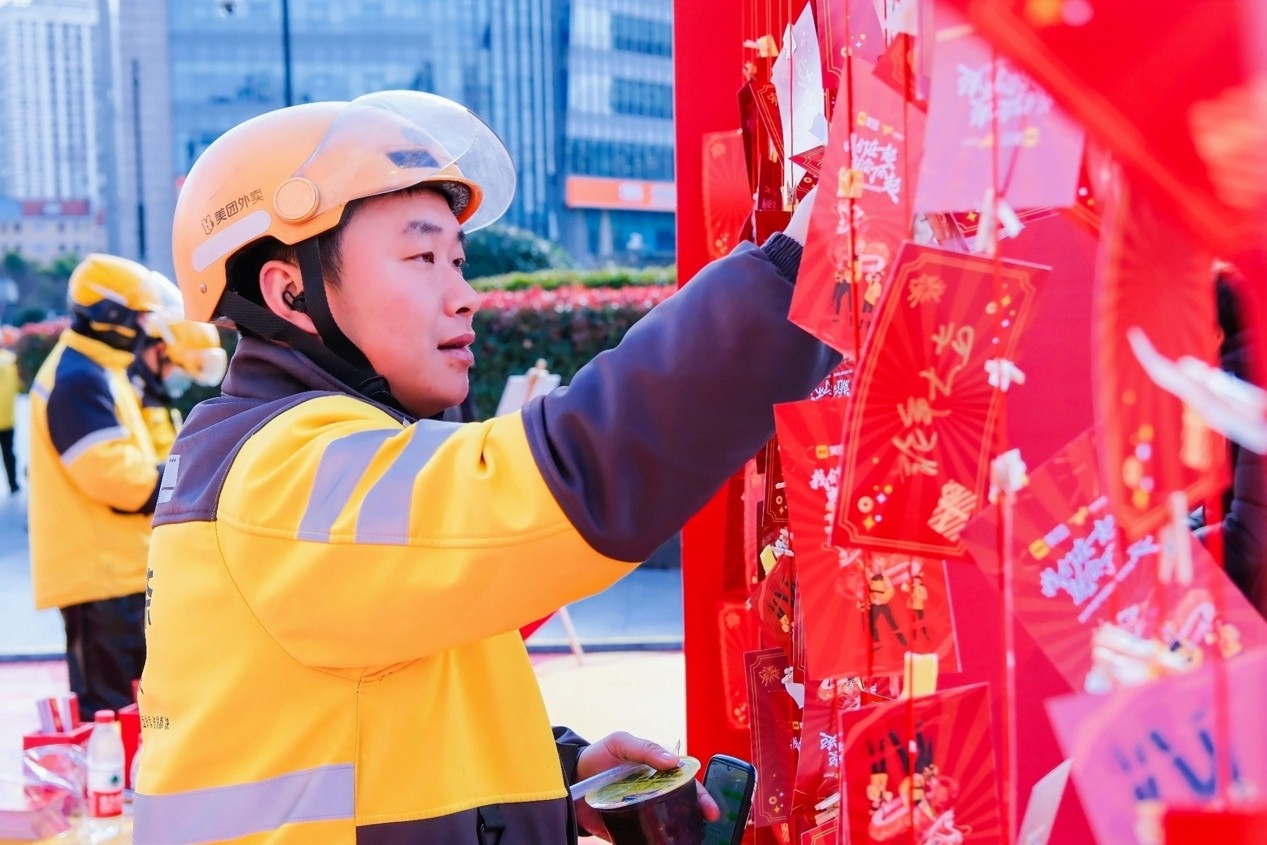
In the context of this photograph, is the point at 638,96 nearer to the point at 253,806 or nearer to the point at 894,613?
the point at 253,806

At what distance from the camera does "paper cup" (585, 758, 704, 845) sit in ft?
4.97

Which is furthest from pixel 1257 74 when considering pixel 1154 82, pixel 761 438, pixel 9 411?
pixel 9 411

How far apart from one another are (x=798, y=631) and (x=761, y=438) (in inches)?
18.6

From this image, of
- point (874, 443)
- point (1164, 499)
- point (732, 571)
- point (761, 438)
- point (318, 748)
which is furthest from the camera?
point (732, 571)

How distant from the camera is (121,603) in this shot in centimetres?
411

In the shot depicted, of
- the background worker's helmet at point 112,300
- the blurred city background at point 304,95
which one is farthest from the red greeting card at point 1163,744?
the blurred city background at point 304,95

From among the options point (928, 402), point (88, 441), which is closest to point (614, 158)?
point (88, 441)

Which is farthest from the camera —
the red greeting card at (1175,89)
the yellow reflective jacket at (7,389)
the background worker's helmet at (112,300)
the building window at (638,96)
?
the building window at (638,96)

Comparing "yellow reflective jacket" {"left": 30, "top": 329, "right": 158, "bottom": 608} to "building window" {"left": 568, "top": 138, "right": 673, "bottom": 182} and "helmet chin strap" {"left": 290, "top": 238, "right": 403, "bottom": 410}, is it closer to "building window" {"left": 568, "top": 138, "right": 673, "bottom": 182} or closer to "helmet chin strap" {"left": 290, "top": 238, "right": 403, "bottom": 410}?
"helmet chin strap" {"left": 290, "top": 238, "right": 403, "bottom": 410}

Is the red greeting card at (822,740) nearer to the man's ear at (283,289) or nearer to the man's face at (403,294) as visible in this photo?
the man's face at (403,294)

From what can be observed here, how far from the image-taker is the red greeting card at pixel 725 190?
6.15 ft

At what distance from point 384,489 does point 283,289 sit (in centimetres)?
47

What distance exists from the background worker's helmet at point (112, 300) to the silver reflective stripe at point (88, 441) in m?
0.30

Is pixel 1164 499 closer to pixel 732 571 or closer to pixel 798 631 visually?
pixel 798 631
